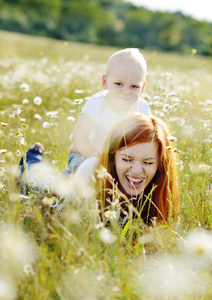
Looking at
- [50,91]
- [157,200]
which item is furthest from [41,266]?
[50,91]

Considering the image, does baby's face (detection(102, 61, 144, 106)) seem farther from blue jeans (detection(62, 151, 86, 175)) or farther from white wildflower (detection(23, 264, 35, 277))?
white wildflower (detection(23, 264, 35, 277))

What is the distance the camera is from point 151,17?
85812 millimetres

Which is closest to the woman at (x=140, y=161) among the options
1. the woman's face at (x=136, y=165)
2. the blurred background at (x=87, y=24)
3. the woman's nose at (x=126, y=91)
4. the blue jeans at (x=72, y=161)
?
the woman's face at (x=136, y=165)

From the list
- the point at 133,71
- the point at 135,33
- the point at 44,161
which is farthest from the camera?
the point at 135,33

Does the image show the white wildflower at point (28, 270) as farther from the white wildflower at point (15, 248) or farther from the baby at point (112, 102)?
the baby at point (112, 102)

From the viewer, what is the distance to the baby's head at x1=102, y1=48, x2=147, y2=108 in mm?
2500

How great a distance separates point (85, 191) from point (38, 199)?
32 centimetres

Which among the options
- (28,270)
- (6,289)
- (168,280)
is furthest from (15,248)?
(168,280)

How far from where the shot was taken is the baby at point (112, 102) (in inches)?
98.9

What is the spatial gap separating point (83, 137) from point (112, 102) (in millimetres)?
352

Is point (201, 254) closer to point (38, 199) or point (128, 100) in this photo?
point (38, 199)

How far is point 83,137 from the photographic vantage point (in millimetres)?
2783

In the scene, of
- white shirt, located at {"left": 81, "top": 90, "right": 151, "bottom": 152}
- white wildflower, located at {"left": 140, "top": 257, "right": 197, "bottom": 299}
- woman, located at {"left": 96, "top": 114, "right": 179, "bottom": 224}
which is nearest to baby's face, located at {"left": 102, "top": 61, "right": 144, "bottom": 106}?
white shirt, located at {"left": 81, "top": 90, "right": 151, "bottom": 152}

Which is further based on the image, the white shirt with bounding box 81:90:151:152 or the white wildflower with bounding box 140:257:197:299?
the white shirt with bounding box 81:90:151:152
